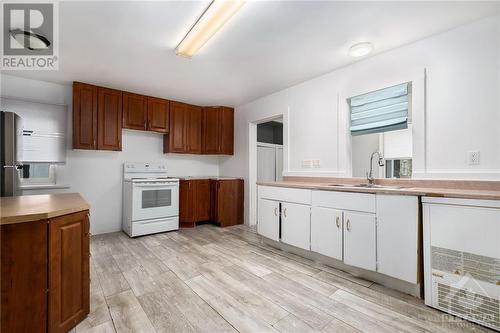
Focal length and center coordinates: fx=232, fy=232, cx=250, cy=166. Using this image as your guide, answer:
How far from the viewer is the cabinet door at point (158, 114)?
4.11 meters

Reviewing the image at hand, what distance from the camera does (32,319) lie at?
1.29 m

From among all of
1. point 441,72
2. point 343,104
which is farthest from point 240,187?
point 441,72

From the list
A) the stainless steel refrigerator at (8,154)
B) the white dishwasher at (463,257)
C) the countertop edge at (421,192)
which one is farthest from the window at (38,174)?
the white dishwasher at (463,257)

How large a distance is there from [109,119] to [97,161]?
753mm

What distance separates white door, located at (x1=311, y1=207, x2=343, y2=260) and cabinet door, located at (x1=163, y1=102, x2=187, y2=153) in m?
2.84

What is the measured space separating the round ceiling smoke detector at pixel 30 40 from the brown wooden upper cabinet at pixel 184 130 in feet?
6.90

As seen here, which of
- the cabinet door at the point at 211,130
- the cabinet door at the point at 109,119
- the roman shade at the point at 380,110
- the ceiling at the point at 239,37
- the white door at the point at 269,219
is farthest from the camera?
the cabinet door at the point at 211,130

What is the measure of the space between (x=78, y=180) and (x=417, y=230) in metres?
4.49

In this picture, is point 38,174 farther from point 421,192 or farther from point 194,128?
point 421,192

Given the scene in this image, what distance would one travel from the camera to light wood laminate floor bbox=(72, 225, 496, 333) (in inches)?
62.7

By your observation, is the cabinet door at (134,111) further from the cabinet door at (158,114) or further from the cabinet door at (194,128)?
the cabinet door at (194,128)

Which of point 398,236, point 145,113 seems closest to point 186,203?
point 145,113

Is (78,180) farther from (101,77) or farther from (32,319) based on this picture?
(32,319)

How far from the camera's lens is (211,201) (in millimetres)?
4605
